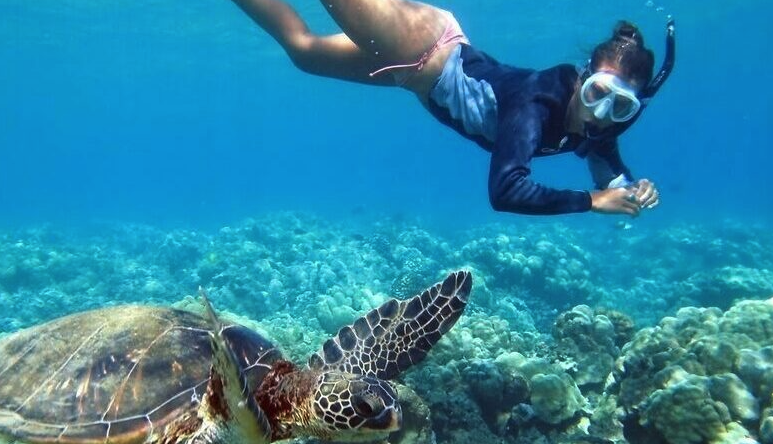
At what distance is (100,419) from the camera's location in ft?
10.6

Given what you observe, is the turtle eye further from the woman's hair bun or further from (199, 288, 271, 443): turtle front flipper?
the woman's hair bun

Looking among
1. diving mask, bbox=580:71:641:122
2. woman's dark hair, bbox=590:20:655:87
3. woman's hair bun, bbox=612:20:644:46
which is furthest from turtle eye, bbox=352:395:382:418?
woman's hair bun, bbox=612:20:644:46

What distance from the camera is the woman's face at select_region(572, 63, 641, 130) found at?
4207mm

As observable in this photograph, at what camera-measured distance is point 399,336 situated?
383 centimetres

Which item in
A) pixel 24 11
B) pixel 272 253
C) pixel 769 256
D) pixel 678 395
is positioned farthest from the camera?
pixel 24 11

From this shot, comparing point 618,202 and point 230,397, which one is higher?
point 618,202

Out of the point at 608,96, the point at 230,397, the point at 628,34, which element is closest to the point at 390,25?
the point at 628,34

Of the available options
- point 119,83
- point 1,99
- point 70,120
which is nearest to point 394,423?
point 119,83

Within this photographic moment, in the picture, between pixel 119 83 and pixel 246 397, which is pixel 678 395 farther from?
pixel 119 83

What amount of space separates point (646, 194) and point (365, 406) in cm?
270

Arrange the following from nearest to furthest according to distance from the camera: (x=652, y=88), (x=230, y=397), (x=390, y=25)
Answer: (x=230, y=397)
(x=652, y=88)
(x=390, y=25)

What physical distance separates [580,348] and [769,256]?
53.5ft

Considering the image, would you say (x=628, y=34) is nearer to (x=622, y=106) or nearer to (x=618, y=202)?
(x=622, y=106)

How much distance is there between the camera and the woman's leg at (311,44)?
659 centimetres
